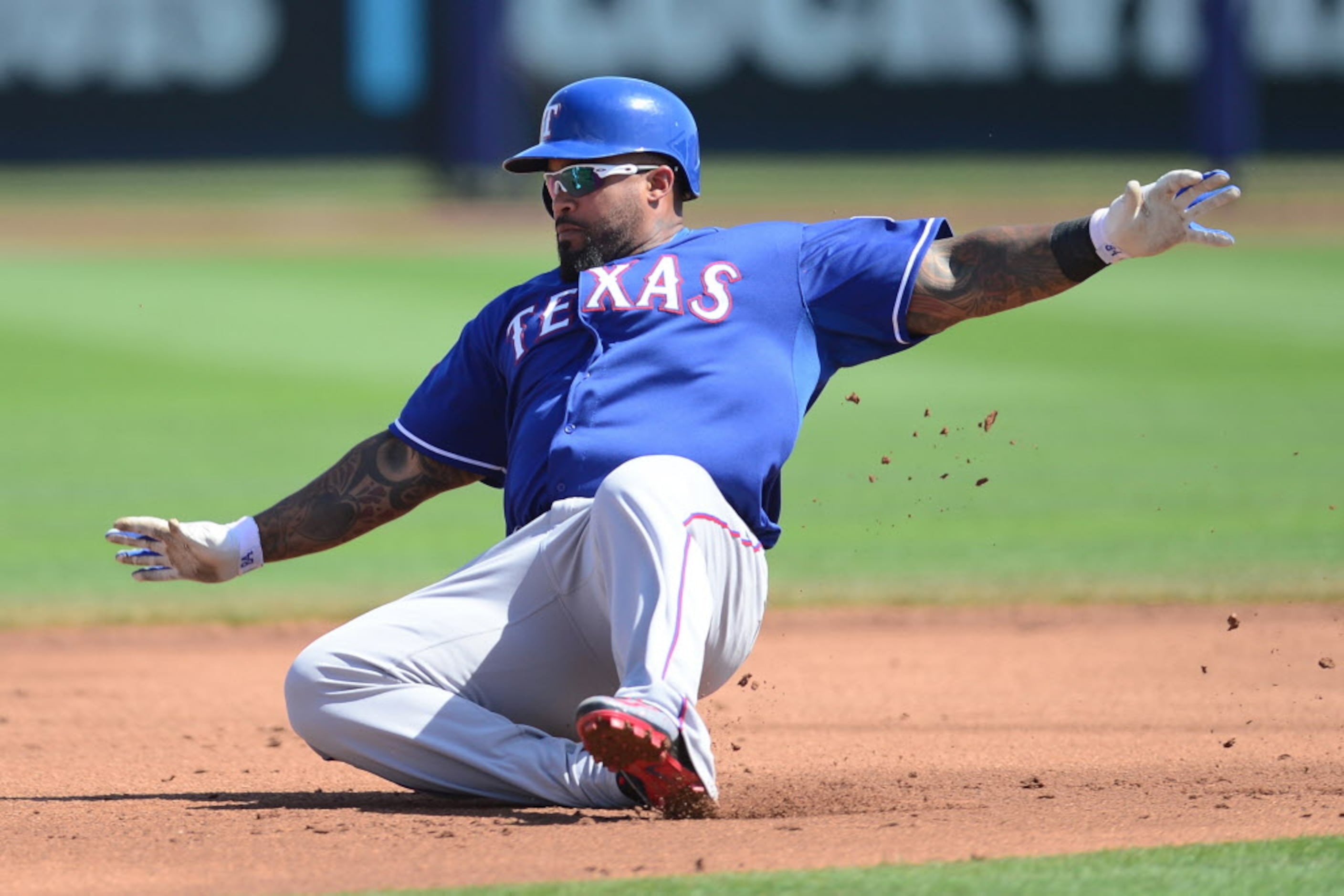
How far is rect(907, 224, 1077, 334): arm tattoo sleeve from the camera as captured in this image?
385cm

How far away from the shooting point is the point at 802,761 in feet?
14.7

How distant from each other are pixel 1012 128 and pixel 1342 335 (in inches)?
295

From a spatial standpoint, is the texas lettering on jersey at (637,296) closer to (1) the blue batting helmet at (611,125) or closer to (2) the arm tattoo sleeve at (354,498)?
(1) the blue batting helmet at (611,125)

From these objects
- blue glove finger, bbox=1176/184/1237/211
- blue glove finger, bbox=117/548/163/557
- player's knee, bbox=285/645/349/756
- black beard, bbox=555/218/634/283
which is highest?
blue glove finger, bbox=1176/184/1237/211

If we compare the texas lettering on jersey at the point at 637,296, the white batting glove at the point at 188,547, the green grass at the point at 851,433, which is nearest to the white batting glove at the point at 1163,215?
the texas lettering on jersey at the point at 637,296

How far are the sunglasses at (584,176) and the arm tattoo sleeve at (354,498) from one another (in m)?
0.67

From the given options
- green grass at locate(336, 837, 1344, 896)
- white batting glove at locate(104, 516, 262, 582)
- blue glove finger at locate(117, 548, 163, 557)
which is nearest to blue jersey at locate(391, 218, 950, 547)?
white batting glove at locate(104, 516, 262, 582)

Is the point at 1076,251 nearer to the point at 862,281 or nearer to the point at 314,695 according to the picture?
the point at 862,281

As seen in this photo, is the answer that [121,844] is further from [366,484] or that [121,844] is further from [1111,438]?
[1111,438]

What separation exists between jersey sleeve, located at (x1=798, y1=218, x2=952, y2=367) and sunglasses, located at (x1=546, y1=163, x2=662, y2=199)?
1.31 feet

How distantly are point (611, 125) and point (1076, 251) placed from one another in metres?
0.99

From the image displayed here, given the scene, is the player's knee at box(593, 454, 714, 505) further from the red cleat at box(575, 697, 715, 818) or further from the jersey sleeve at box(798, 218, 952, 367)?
the jersey sleeve at box(798, 218, 952, 367)

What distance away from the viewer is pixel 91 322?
610 inches

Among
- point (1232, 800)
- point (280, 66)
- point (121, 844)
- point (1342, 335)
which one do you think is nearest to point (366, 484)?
point (121, 844)
